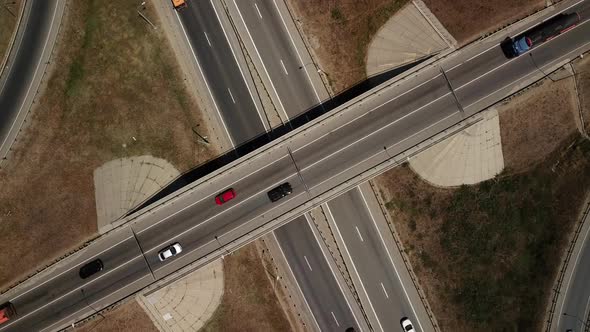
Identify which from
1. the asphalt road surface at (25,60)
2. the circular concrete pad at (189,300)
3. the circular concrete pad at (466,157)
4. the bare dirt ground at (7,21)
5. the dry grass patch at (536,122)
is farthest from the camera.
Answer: the bare dirt ground at (7,21)

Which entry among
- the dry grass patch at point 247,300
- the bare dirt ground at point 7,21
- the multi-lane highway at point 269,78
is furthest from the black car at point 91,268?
the bare dirt ground at point 7,21

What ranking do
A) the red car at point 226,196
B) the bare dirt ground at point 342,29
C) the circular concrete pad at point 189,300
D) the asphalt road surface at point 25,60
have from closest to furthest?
the red car at point 226,196, the circular concrete pad at point 189,300, the bare dirt ground at point 342,29, the asphalt road surface at point 25,60

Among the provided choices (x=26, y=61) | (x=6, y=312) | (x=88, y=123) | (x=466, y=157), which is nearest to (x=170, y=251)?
(x=88, y=123)

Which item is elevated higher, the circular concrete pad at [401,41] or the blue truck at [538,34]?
the circular concrete pad at [401,41]

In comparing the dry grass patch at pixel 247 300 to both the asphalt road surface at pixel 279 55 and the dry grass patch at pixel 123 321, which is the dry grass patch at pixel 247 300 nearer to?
the dry grass patch at pixel 123 321

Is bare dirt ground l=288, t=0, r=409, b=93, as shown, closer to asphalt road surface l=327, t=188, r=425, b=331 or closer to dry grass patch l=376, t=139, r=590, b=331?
dry grass patch l=376, t=139, r=590, b=331

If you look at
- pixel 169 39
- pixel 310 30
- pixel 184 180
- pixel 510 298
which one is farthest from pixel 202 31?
pixel 510 298

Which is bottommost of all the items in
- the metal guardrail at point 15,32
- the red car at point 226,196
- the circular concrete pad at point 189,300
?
the circular concrete pad at point 189,300
